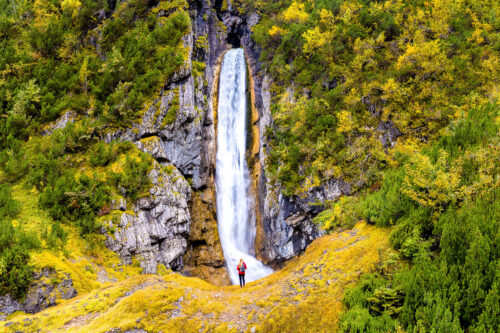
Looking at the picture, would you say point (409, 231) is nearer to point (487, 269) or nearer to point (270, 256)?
point (487, 269)

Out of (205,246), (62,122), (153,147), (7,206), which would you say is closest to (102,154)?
(153,147)

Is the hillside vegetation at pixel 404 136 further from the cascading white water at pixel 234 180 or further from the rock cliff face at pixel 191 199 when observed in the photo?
the cascading white water at pixel 234 180

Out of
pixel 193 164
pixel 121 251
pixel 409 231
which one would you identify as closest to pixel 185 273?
pixel 121 251

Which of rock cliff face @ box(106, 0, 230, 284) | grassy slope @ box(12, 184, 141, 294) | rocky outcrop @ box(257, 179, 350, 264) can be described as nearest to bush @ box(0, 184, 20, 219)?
grassy slope @ box(12, 184, 141, 294)

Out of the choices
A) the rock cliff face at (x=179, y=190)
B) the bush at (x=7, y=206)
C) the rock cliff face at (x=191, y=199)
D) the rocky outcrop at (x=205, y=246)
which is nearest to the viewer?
the bush at (x=7, y=206)

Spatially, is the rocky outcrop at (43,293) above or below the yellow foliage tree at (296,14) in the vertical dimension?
below

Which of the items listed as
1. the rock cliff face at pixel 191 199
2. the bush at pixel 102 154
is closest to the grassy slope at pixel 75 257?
the rock cliff face at pixel 191 199

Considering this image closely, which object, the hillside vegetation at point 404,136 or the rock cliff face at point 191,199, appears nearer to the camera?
the hillside vegetation at point 404,136
